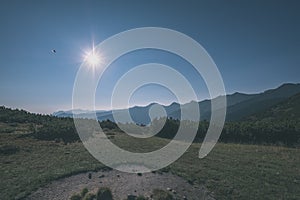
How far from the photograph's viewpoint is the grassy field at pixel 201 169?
22.5 meters

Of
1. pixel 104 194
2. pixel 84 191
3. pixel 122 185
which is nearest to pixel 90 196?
pixel 104 194

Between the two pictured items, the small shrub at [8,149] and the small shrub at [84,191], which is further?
the small shrub at [8,149]

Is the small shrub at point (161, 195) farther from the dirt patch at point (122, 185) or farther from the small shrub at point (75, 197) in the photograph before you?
the small shrub at point (75, 197)

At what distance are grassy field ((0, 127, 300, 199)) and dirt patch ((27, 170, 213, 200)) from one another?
39.6 inches

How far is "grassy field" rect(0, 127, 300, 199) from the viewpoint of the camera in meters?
22.5

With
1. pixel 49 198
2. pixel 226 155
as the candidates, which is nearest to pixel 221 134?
pixel 226 155

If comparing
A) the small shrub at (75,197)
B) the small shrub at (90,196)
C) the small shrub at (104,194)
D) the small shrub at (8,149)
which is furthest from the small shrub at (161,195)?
the small shrub at (8,149)

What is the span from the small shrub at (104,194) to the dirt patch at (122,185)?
17.9 inches

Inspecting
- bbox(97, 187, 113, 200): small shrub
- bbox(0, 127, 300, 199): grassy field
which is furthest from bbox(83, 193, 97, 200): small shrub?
bbox(0, 127, 300, 199): grassy field

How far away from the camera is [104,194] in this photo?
66.0ft

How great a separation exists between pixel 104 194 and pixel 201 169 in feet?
39.2

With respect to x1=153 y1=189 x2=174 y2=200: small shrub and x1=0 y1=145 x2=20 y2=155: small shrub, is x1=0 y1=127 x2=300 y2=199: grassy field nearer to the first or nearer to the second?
x1=0 y1=145 x2=20 y2=155: small shrub

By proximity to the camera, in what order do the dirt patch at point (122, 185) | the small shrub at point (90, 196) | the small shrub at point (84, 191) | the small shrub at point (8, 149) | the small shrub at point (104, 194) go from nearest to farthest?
the small shrub at point (90, 196)
the small shrub at point (104, 194)
the small shrub at point (84, 191)
the dirt patch at point (122, 185)
the small shrub at point (8, 149)

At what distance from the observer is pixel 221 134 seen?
64812mm
